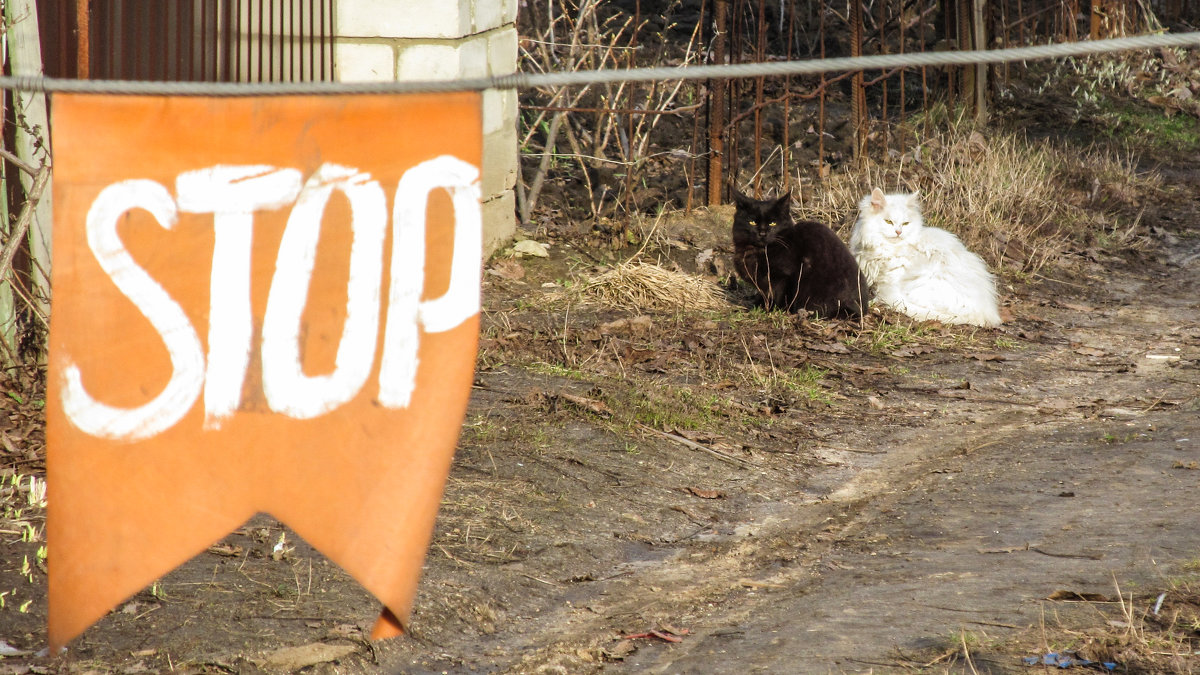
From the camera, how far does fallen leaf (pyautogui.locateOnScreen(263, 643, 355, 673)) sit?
121 inches

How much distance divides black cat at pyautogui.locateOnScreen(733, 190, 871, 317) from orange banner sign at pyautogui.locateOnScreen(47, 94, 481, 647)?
5.34 meters

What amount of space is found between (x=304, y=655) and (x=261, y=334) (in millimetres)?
1649

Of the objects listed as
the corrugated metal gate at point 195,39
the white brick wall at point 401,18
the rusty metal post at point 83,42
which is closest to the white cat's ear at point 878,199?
the white brick wall at point 401,18

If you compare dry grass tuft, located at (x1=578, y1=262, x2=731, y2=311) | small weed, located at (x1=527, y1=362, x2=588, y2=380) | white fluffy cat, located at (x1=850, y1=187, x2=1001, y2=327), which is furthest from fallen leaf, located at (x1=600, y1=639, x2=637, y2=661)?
white fluffy cat, located at (x1=850, y1=187, x2=1001, y2=327)

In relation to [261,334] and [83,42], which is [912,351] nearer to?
[261,334]

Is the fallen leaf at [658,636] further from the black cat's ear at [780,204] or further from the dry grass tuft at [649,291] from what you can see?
the black cat's ear at [780,204]

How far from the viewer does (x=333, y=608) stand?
3.38 metres

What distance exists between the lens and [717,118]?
29.0 feet

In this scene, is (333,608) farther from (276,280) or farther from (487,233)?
(487,233)

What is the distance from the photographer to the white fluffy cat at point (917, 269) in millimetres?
7074

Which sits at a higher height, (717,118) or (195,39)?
(195,39)

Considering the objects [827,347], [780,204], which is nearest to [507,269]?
[780,204]

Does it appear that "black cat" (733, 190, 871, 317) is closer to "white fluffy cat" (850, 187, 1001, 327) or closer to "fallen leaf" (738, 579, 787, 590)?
"white fluffy cat" (850, 187, 1001, 327)

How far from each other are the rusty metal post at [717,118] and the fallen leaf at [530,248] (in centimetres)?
160
